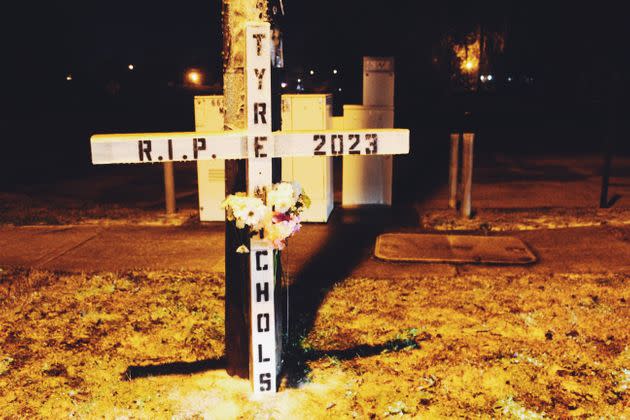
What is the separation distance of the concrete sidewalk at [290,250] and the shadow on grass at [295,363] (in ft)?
4.89

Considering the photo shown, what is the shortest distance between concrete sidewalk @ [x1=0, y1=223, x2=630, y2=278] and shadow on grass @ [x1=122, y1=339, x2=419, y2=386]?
4.89 feet

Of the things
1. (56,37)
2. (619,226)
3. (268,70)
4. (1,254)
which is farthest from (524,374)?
(56,37)

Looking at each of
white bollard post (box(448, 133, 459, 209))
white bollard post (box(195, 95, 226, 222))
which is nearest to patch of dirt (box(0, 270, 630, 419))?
white bollard post (box(195, 95, 226, 222))

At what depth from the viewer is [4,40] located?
24.7m

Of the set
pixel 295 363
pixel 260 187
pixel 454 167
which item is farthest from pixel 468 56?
pixel 260 187

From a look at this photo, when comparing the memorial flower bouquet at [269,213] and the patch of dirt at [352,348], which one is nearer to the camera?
the memorial flower bouquet at [269,213]

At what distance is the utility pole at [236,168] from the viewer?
3.37 meters

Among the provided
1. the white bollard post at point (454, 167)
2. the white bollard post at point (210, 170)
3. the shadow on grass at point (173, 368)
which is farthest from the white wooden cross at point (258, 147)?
the white bollard post at point (454, 167)

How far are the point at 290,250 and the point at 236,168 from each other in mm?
3130

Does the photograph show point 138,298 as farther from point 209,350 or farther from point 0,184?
point 0,184

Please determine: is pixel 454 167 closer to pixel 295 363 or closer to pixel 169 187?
pixel 169 187

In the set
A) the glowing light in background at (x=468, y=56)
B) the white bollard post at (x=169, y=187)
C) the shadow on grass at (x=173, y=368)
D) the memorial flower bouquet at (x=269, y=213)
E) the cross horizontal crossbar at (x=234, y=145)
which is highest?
the glowing light in background at (x=468, y=56)

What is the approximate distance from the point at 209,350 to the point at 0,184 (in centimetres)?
888

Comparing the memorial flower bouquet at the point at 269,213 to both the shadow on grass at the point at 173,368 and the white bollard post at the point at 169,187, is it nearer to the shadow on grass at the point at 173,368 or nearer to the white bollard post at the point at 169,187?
the shadow on grass at the point at 173,368
